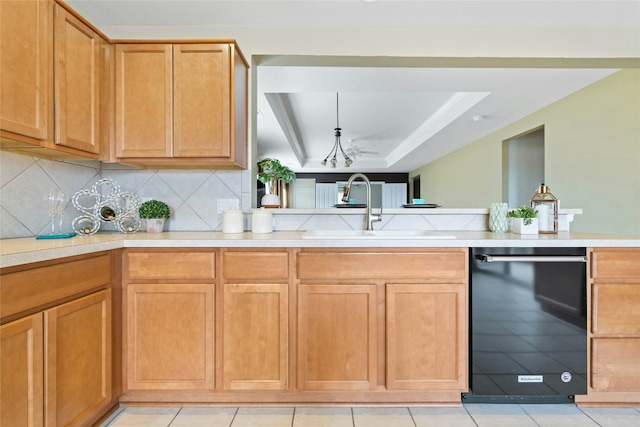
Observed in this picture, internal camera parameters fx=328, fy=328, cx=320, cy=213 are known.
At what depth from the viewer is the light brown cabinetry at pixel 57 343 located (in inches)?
44.2

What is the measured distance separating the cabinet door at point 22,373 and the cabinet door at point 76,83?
902 millimetres

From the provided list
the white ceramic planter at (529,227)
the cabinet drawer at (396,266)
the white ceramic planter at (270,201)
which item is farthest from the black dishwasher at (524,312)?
the white ceramic planter at (270,201)

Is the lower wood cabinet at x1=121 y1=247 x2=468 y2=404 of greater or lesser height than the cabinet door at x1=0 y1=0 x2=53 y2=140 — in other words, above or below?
below

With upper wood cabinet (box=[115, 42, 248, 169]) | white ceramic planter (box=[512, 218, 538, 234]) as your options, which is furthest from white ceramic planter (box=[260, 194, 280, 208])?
white ceramic planter (box=[512, 218, 538, 234])

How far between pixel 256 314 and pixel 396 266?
29.3 inches

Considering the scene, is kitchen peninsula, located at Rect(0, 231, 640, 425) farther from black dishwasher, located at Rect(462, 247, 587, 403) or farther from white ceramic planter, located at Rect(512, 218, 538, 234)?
white ceramic planter, located at Rect(512, 218, 538, 234)

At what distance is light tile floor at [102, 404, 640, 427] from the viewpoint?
62.1 inches

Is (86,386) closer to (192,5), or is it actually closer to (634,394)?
(192,5)

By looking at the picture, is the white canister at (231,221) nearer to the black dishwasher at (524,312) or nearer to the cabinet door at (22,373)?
the cabinet door at (22,373)

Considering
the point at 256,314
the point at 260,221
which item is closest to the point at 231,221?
the point at 260,221

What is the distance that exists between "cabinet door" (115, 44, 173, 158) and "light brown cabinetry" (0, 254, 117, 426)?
28.6 inches

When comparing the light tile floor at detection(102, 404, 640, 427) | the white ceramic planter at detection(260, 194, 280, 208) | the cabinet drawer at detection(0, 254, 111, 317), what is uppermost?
the white ceramic planter at detection(260, 194, 280, 208)

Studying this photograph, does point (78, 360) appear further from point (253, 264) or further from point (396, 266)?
point (396, 266)

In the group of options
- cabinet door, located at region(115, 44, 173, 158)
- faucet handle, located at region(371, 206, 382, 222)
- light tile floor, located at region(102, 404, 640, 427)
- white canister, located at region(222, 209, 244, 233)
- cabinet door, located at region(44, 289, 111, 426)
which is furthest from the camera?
faucet handle, located at region(371, 206, 382, 222)
